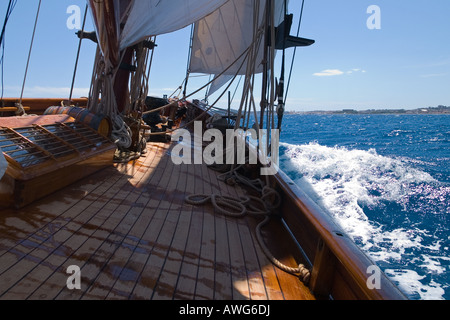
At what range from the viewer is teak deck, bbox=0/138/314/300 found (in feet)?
4.87

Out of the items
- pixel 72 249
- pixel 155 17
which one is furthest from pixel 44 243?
pixel 155 17

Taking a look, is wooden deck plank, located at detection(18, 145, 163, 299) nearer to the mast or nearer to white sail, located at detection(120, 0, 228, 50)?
the mast

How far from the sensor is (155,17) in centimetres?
A: 342

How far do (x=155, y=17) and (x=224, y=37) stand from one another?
7.80 metres

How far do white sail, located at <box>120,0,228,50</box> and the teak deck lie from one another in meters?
1.74

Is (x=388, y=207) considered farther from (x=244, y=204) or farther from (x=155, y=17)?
(x=155, y=17)

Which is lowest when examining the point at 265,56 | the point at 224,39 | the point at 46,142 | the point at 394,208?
the point at 394,208

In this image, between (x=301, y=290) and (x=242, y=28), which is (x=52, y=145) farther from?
(x=242, y=28)

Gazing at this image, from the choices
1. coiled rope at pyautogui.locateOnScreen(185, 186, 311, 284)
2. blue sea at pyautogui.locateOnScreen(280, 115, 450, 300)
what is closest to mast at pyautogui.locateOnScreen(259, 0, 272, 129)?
coiled rope at pyautogui.locateOnScreen(185, 186, 311, 284)

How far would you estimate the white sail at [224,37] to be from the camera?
9680 millimetres

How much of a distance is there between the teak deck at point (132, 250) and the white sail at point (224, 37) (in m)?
6.52

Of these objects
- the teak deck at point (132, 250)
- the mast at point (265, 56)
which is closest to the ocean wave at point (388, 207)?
the teak deck at point (132, 250)

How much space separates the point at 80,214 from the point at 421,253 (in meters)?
4.84

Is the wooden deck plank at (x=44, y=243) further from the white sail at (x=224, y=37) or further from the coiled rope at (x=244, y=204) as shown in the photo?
the white sail at (x=224, y=37)
